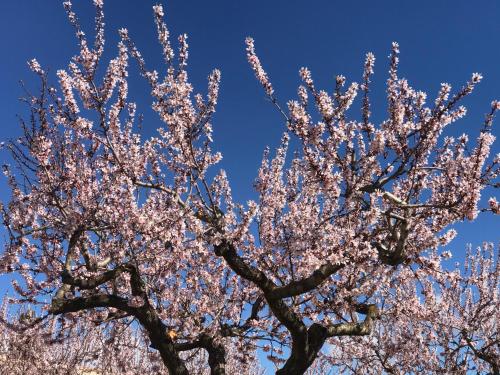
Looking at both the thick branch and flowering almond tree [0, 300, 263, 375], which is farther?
flowering almond tree [0, 300, 263, 375]

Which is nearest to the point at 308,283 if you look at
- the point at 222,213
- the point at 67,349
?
the point at 222,213

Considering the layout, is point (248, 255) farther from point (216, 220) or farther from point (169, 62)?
point (169, 62)

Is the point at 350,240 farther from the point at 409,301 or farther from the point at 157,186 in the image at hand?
the point at 409,301

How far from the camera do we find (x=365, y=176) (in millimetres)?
6305

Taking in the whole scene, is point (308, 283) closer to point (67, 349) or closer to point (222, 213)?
point (222, 213)

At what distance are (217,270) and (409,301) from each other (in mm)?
4143

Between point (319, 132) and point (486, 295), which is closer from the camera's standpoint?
point (319, 132)

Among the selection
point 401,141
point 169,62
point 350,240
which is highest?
point 169,62

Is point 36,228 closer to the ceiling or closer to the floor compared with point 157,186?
closer to the floor

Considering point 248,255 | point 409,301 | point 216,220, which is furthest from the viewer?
point 409,301

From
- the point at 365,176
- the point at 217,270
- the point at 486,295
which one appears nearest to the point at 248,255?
the point at 217,270

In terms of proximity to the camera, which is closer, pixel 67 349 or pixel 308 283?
pixel 308 283

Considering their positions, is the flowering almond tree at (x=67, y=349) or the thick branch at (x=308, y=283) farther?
the flowering almond tree at (x=67, y=349)

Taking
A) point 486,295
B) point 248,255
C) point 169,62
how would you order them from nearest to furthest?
point 169,62
point 248,255
point 486,295
